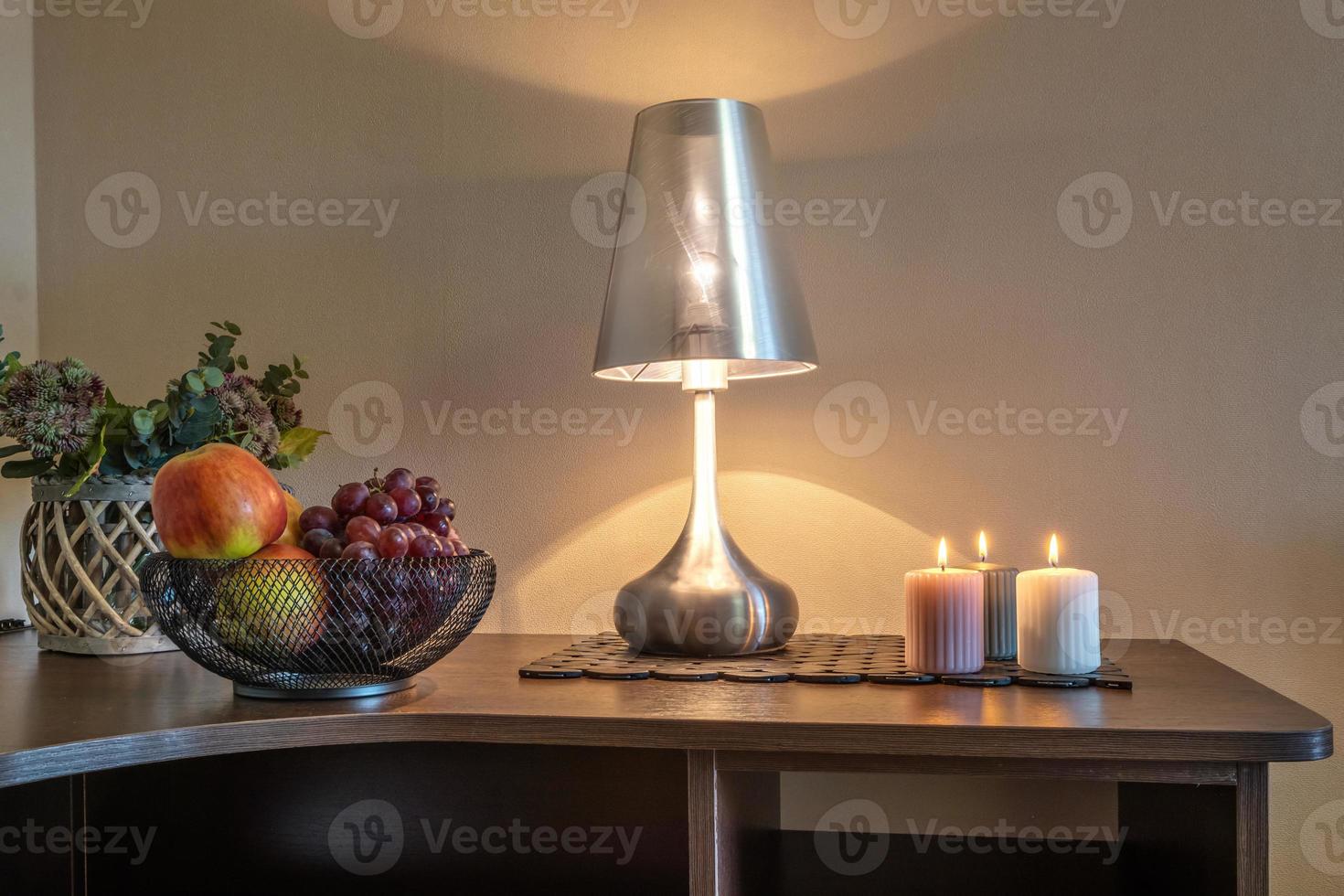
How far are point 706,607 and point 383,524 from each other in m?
0.33

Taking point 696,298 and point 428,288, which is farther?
point 428,288

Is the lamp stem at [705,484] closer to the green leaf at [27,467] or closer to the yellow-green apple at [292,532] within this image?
the yellow-green apple at [292,532]

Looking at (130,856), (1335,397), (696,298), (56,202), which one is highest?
(56,202)

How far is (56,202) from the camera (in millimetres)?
1601

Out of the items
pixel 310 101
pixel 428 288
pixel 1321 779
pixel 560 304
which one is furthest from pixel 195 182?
pixel 1321 779

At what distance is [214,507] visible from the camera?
0.91m

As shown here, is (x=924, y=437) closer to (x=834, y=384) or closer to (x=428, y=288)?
(x=834, y=384)

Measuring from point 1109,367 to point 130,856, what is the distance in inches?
48.8

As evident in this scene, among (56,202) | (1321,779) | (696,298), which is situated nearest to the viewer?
(696,298)

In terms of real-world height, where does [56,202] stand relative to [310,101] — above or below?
below

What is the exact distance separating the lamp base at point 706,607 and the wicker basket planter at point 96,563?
0.52 metres

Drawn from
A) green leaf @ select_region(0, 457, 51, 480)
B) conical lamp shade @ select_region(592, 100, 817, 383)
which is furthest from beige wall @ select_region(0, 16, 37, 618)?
conical lamp shade @ select_region(592, 100, 817, 383)

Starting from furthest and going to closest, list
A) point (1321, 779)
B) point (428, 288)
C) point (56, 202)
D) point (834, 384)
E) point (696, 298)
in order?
point (56, 202)
point (428, 288)
point (834, 384)
point (1321, 779)
point (696, 298)

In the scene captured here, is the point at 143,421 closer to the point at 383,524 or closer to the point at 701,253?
the point at 383,524
